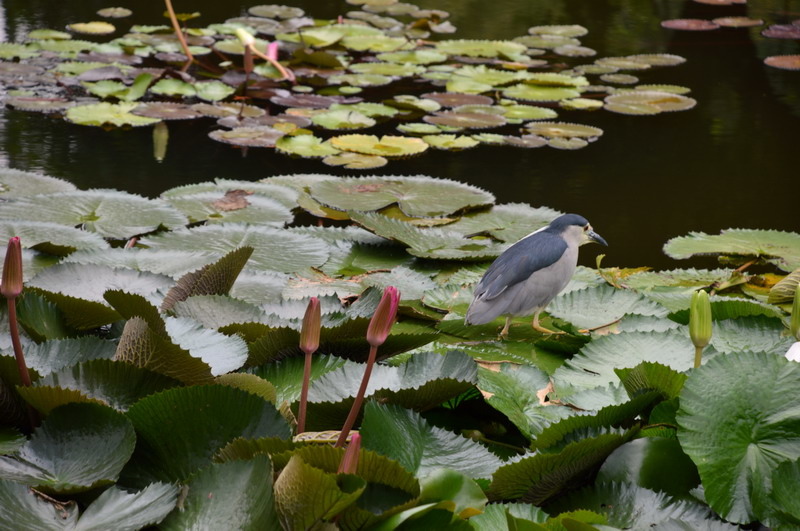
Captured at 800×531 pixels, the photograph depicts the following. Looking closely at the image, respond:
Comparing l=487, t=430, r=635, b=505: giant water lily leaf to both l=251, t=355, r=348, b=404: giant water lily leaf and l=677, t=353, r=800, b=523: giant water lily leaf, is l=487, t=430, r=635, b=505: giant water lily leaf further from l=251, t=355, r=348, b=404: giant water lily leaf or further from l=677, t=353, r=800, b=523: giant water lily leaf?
l=251, t=355, r=348, b=404: giant water lily leaf

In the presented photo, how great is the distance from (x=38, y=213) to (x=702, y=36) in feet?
17.2

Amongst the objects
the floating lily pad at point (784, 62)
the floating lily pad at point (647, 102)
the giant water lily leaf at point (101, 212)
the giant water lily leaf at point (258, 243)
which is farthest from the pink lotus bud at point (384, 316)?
the floating lily pad at point (784, 62)

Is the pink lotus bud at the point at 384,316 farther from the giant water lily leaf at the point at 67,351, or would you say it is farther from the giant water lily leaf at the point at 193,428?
the giant water lily leaf at the point at 67,351

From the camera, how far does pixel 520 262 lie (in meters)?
1.93

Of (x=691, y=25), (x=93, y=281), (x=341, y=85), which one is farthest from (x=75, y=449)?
(x=691, y=25)

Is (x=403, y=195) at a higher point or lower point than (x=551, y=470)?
lower

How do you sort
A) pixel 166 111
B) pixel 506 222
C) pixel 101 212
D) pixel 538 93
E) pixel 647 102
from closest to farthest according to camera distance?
pixel 101 212 → pixel 506 222 → pixel 166 111 → pixel 647 102 → pixel 538 93

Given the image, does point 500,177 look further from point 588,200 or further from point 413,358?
point 413,358

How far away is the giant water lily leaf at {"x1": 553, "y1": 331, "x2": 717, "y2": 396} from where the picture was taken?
1344 mm

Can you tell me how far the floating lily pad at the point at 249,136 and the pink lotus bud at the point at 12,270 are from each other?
298 cm

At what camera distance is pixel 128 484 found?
859 millimetres

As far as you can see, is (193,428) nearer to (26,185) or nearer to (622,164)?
(26,185)

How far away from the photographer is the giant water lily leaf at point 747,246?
255 centimetres

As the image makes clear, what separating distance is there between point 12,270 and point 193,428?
0.22 meters
